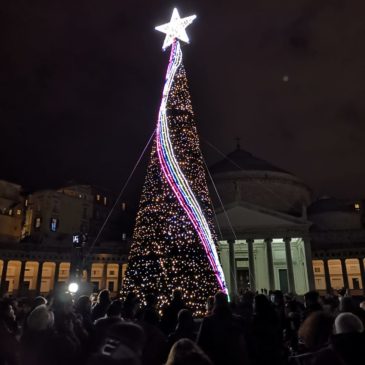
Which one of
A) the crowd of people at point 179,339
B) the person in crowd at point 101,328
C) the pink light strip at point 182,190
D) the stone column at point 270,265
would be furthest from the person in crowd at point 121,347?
the stone column at point 270,265

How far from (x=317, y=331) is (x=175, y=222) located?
1174 cm

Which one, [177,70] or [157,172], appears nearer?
[157,172]

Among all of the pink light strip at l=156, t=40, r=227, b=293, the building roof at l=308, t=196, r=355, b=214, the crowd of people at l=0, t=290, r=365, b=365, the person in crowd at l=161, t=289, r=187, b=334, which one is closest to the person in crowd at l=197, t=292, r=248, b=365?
the crowd of people at l=0, t=290, r=365, b=365

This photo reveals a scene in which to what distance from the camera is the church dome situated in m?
56.0

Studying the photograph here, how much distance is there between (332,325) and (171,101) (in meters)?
14.8

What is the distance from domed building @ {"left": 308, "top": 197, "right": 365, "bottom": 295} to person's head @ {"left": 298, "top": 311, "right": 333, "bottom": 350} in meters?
42.7

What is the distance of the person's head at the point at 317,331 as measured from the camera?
5.05 m

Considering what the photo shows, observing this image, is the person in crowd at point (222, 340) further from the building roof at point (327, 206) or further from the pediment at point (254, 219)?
the building roof at point (327, 206)

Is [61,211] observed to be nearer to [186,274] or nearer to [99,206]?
[99,206]

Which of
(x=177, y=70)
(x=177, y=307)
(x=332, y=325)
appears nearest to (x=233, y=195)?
(x=177, y=70)

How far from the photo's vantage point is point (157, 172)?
17.6 m

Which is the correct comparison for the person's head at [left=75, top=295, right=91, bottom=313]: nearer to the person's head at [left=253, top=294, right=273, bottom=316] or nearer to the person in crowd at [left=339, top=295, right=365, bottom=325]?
the person's head at [left=253, top=294, right=273, bottom=316]

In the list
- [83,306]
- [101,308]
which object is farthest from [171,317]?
[83,306]

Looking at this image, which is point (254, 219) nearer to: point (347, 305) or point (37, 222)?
point (347, 305)
